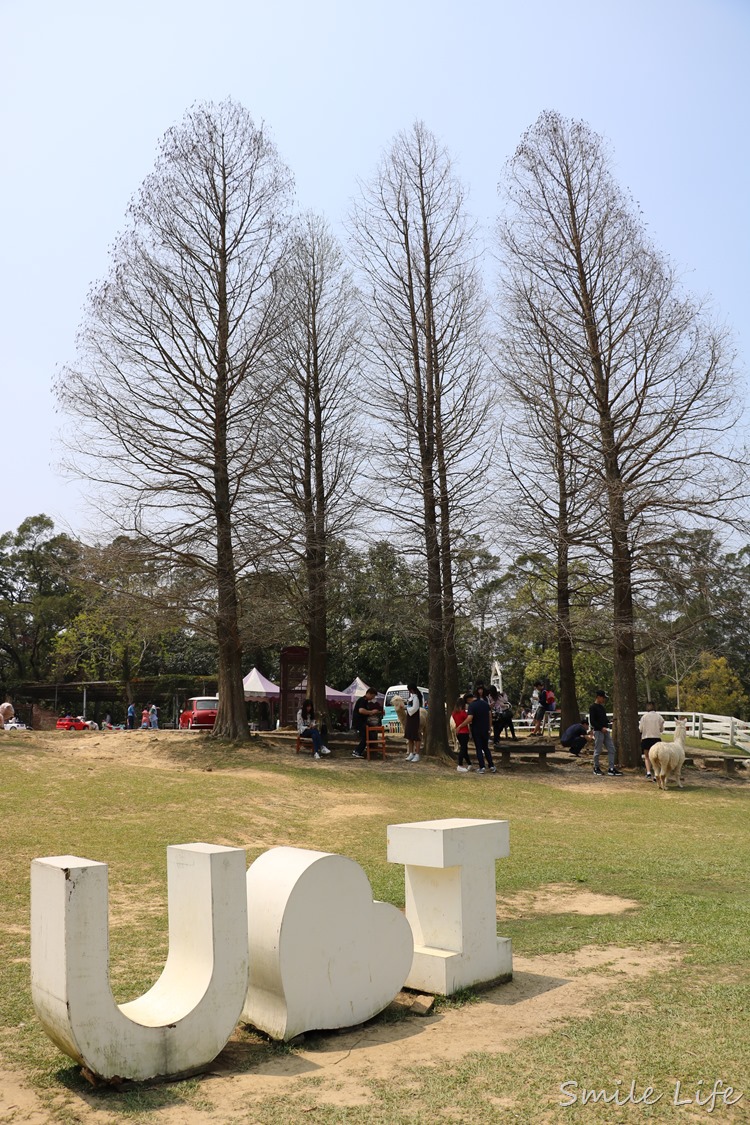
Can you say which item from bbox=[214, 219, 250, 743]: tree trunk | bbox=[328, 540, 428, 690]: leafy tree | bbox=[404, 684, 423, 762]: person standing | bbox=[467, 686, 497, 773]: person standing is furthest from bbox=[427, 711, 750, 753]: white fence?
bbox=[214, 219, 250, 743]: tree trunk

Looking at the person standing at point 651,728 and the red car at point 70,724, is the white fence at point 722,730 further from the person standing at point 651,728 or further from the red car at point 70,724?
the red car at point 70,724

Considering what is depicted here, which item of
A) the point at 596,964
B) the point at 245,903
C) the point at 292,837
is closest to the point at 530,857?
the point at 292,837

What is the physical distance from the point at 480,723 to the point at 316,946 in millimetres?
14962

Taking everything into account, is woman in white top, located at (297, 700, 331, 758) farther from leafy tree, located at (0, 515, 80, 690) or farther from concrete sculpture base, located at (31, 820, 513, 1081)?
leafy tree, located at (0, 515, 80, 690)

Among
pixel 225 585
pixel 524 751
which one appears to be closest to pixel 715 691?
pixel 524 751

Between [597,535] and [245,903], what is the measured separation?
17742 millimetres

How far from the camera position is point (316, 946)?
18.5ft

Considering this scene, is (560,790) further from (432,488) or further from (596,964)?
(596,964)

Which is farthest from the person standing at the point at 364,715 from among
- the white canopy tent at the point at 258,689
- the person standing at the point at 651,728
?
the white canopy tent at the point at 258,689

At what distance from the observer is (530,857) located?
11727mm

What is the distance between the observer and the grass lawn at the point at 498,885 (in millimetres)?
4531

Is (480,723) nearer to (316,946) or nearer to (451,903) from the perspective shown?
(451,903)

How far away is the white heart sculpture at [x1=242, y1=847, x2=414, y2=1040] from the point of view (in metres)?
5.47

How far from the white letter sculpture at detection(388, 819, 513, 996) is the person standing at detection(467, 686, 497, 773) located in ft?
44.1
